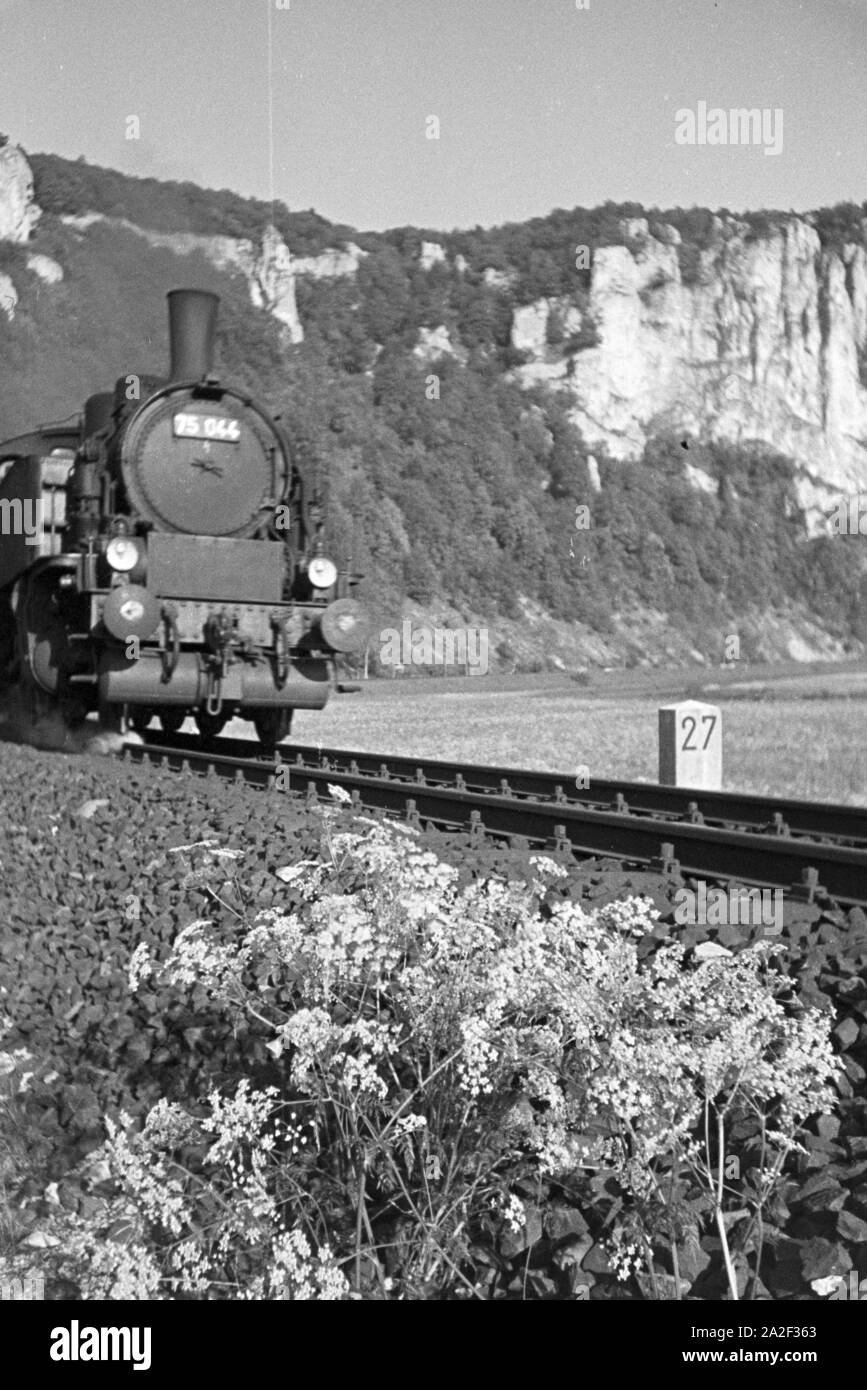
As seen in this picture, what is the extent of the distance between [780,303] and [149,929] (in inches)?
3657

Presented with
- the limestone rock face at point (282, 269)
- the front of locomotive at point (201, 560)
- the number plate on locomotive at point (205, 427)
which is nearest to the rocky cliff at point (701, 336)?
the limestone rock face at point (282, 269)

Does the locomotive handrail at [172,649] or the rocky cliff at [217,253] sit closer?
the locomotive handrail at [172,649]

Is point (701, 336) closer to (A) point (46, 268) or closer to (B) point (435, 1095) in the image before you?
(A) point (46, 268)

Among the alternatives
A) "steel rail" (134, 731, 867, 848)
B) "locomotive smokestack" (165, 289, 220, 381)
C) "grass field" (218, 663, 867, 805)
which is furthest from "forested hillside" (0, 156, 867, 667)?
"steel rail" (134, 731, 867, 848)

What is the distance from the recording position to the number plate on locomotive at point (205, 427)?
475 inches

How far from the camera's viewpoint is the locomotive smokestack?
12.7 meters

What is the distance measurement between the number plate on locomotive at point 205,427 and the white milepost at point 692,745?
498 cm

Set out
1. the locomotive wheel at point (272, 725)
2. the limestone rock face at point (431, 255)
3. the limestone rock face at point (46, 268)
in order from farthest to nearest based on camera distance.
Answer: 1. the limestone rock face at point (431, 255)
2. the limestone rock face at point (46, 268)
3. the locomotive wheel at point (272, 725)

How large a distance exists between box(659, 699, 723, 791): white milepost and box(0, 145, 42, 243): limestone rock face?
37628 mm

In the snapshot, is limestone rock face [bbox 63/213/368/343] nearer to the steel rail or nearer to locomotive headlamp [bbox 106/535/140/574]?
locomotive headlamp [bbox 106/535/140/574]

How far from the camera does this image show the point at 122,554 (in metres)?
11.4

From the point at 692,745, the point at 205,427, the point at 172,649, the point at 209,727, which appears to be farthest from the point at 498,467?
the point at 692,745

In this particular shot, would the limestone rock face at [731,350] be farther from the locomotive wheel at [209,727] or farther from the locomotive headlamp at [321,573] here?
the locomotive headlamp at [321,573]

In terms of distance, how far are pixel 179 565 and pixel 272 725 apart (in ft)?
6.53
